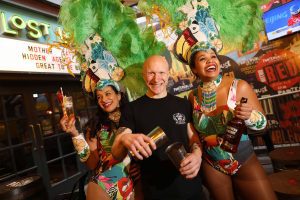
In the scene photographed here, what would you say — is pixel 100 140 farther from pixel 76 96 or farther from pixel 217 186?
pixel 76 96

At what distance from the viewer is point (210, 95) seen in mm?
1879

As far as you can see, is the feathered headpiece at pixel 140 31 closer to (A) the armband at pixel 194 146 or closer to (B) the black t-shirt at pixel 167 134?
(B) the black t-shirt at pixel 167 134

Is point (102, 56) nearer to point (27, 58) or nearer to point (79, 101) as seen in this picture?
point (27, 58)

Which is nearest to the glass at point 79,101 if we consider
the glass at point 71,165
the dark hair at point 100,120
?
the glass at point 71,165

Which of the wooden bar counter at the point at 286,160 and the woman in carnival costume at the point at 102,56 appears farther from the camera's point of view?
the wooden bar counter at the point at 286,160

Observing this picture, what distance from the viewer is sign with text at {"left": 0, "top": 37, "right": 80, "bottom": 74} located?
3928mm

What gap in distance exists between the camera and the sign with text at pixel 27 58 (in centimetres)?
393

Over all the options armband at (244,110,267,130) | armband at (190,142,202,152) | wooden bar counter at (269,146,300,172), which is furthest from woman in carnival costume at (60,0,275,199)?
wooden bar counter at (269,146,300,172)

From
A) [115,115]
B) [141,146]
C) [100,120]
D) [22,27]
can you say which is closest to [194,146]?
[141,146]

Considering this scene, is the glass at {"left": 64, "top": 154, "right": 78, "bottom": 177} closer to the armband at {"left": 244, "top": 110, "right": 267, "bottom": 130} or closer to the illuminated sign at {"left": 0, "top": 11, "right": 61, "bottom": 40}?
the illuminated sign at {"left": 0, "top": 11, "right": 61, "bottom": 40}

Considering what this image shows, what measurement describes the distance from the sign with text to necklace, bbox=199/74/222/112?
2245mm

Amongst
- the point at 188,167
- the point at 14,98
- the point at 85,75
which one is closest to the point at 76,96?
the point at 14,98

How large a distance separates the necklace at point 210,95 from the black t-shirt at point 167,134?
0.21 m

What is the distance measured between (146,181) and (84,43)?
132 cm
